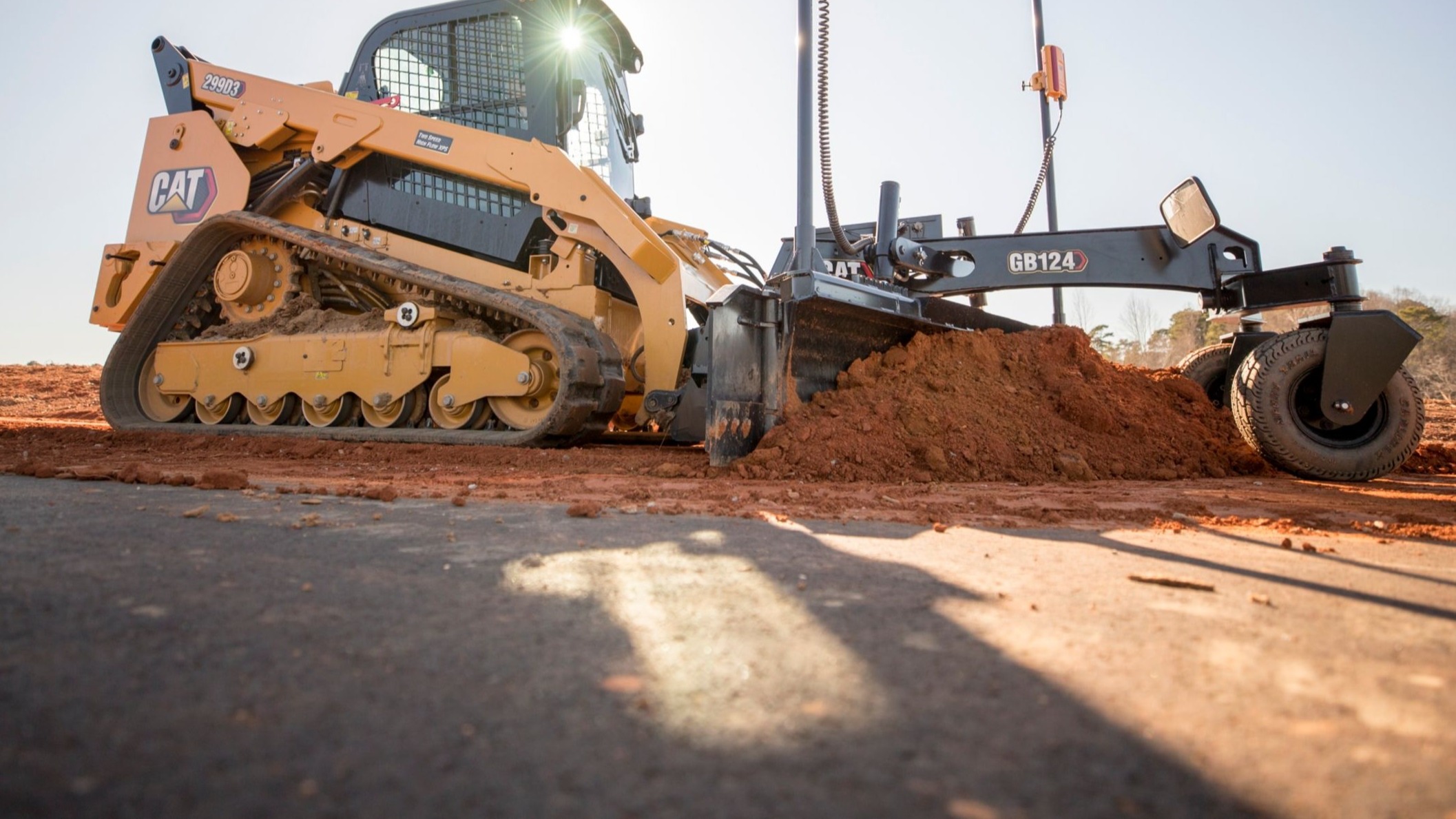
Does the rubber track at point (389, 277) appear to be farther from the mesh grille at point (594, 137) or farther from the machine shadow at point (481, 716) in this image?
the machine shadow at point (481, 716)

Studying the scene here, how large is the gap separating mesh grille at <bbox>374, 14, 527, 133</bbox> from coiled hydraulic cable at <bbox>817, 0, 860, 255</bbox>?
3.09 meters

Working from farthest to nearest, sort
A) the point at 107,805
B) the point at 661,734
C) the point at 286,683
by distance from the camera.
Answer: the point at 286,683 → the point at 661,734 → the point at 107,805

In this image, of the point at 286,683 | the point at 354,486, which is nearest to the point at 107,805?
the point at 286,683

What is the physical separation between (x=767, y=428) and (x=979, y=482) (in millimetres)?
1255

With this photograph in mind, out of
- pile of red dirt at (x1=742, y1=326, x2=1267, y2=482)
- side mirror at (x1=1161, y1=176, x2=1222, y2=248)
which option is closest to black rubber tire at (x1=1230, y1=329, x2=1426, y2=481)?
pile of red dirt at (x1=742, y1=326, x2=1267, y2=482)

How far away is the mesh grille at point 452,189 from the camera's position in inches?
256

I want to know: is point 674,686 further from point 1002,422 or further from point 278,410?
point 278,410

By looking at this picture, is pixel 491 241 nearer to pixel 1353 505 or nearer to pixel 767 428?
pixel 767 428

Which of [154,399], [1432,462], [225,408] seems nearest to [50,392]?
[154,399]

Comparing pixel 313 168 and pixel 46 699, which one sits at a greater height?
pixel 313 168

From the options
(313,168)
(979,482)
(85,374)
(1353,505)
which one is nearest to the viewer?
(1353,505)

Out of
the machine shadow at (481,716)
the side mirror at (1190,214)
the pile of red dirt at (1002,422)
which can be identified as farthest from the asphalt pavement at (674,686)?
the side mirror at (1190,214)

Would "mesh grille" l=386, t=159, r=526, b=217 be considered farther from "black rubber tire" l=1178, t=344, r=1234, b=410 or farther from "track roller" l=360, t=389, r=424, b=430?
"black rubber tire" l=1178, t=344, r=1234, b=410

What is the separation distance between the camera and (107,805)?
817 millimetres
